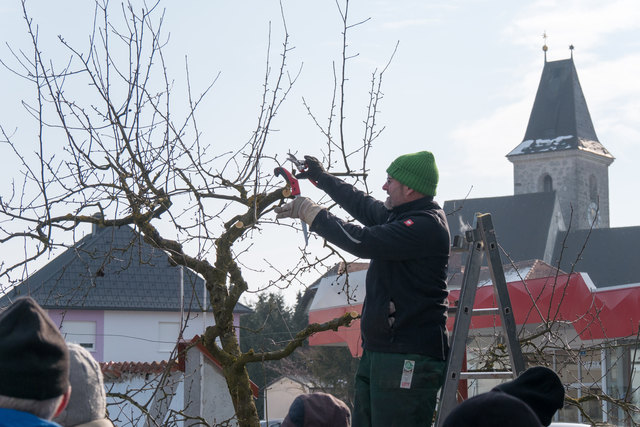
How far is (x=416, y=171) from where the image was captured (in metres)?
4.18

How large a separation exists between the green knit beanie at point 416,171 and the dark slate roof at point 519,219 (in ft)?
178

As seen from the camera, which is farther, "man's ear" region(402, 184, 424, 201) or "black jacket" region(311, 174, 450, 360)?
"man's ear" region(402, 184, 424, 201)

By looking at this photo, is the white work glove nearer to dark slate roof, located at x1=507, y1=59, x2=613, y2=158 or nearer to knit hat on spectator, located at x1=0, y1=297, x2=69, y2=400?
knit hat on spectator, located at x1=0, y1=297, x2=69, y2=400

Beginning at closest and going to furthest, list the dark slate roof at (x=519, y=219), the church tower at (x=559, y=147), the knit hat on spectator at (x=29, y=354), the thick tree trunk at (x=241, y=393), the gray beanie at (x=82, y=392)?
the knit hat on spectator at (x=29, y=354) < the gray beanie at (x=82, y=392) < the thick tree trunk at (x=241, y=393) < the dark slate roof at (x=519, y=219) < the church tower at (x=559, y=147)

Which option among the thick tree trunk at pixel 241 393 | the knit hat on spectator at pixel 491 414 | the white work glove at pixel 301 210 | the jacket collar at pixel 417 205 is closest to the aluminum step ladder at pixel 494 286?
the jacket collar at pixel 417 205

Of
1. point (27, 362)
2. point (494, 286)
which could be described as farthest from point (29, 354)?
point (494, 286)

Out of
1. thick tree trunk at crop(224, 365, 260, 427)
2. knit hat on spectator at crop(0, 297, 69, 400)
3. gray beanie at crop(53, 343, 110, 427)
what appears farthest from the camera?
thick tree trunk at crop(224, 365, 260, 427)

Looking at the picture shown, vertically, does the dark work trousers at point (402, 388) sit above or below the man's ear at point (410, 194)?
below

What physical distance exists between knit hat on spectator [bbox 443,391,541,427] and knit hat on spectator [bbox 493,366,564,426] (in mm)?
443

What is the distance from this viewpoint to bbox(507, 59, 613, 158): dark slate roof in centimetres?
7206

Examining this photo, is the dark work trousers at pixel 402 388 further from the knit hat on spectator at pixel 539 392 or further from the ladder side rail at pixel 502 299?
the knit hat on spectator at pixel 539 392

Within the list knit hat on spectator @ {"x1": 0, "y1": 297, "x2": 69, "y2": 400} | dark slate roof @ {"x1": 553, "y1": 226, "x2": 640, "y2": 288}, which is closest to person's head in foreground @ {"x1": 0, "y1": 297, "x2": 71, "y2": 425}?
knit hat on spectator @ {"x1": 0, "y1": 297, "x2": 69, "y2": 400}

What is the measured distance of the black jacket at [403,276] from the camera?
3980 millimetres

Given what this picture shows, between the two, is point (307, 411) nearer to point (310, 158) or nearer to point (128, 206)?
point (310, 158)
